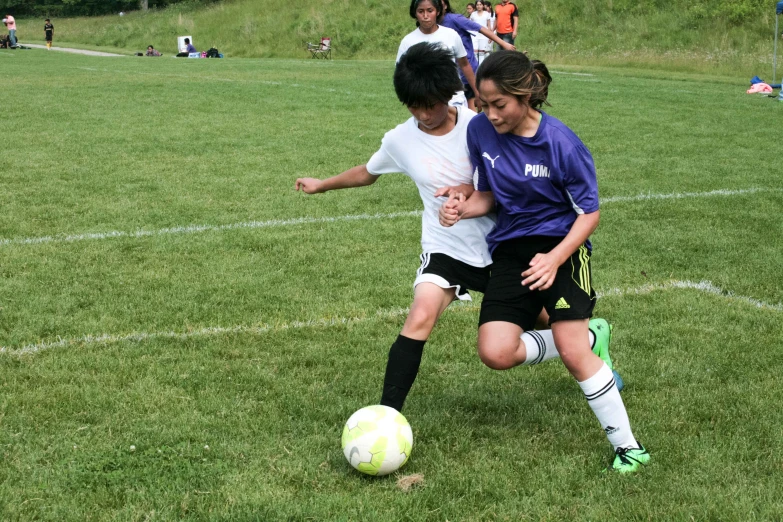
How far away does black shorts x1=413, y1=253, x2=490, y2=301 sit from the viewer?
3475mm

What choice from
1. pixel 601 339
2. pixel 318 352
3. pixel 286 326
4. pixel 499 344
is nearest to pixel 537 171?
pixel 499 344

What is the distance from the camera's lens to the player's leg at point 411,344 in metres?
3.41

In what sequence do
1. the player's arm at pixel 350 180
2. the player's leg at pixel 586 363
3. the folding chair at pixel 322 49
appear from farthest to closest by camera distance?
the folding chair at pixel 322 49
the player's arm at pixel 350 180
the player's leg at pixel 586 363

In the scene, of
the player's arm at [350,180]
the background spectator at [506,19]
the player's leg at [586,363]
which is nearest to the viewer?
the player's leg at [586,363]

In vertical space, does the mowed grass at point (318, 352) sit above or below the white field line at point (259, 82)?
below

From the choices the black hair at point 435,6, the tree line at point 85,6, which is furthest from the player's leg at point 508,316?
the tree line at point 85,6

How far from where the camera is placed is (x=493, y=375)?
4.26 m

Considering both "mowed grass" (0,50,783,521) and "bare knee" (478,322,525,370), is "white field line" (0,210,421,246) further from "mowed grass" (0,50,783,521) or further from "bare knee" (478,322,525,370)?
"bare knee" (478,322,525,370)

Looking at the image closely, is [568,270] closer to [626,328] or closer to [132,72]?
[626,328]

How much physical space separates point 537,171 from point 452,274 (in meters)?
0.54

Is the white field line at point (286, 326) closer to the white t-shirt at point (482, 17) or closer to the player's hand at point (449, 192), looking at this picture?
the player's hand at point (449, 192)

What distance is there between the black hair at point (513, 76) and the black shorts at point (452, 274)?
0.71 metres

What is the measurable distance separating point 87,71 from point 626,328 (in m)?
21.0

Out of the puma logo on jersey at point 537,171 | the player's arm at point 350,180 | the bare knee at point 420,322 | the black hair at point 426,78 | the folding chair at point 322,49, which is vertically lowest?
the bare knee at point 420,322
